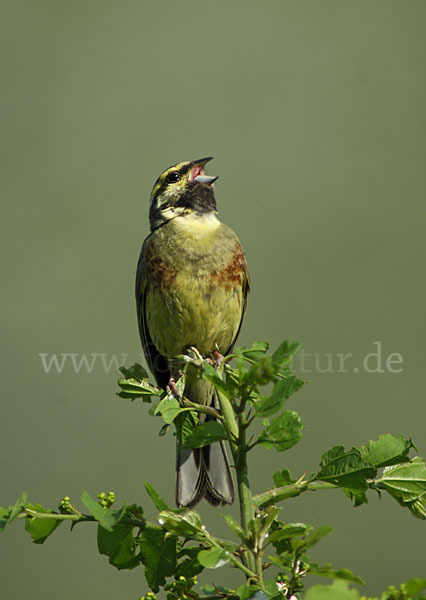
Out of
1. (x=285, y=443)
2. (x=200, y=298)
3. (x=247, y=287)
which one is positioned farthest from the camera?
(x=247, y=287)

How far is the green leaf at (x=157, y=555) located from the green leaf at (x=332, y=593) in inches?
23.0

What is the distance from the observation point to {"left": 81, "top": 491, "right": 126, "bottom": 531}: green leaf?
1540 millimetres

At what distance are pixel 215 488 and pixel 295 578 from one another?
209 centimetres

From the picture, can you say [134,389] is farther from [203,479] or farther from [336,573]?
[203,479]

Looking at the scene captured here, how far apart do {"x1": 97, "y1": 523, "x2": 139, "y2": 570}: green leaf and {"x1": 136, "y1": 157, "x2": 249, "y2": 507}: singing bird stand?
6.64ft

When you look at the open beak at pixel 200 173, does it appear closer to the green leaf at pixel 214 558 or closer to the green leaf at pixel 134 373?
the green leaf at pixel 134 373

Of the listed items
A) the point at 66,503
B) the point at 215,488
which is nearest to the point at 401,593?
the point at 66,503

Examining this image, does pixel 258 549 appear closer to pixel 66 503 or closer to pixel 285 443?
pixel 285 443

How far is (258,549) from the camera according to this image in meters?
1.52

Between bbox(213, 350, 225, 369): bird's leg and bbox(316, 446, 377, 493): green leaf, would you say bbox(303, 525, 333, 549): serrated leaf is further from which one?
bbox(213, 350, 225, 369): bird's leg

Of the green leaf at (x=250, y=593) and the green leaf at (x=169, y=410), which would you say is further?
the green leaf at (x=169, y=410)

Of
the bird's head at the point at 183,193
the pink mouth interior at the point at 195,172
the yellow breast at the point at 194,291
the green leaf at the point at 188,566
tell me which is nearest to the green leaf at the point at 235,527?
the green leaf at the point at 188,566

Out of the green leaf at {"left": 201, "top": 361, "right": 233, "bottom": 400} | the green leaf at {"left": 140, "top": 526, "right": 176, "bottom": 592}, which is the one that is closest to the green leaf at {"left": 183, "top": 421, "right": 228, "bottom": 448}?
the green leaf at {"left": 201, "top": 361, "right": 233, "bottom": 400}

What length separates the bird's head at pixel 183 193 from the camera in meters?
4.60
